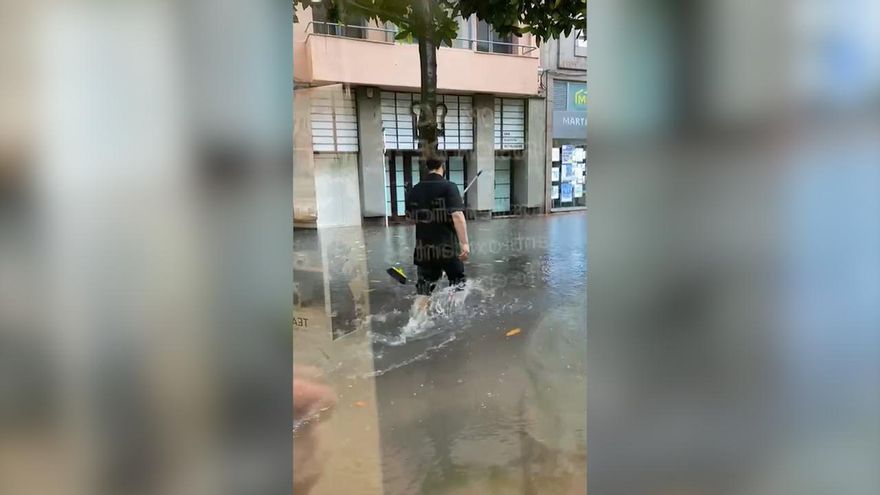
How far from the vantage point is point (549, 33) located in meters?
1.86

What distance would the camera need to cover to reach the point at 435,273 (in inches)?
131

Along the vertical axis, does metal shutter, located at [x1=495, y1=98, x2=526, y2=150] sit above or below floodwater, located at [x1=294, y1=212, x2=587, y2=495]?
above

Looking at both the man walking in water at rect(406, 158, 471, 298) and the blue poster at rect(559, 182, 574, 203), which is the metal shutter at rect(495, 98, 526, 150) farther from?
the blue poster at rect(559, 182, 574, 203)

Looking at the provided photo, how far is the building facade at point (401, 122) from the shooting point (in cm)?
194

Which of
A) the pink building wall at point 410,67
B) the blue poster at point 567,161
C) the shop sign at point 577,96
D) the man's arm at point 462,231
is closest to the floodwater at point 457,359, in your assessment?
the man's arm at point 462,231

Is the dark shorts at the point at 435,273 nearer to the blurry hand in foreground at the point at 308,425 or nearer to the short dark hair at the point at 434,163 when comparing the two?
the short dark hair at the point at 434,163

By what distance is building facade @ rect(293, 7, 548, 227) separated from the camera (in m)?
1.94

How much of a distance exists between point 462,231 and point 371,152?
838 mm

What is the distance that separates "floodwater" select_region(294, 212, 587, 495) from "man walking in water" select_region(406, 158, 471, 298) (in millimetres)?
82

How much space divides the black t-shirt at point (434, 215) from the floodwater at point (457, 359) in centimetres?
10

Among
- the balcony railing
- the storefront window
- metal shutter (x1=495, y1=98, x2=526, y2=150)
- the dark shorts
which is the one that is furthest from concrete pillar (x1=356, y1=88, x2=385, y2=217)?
the storefront window
